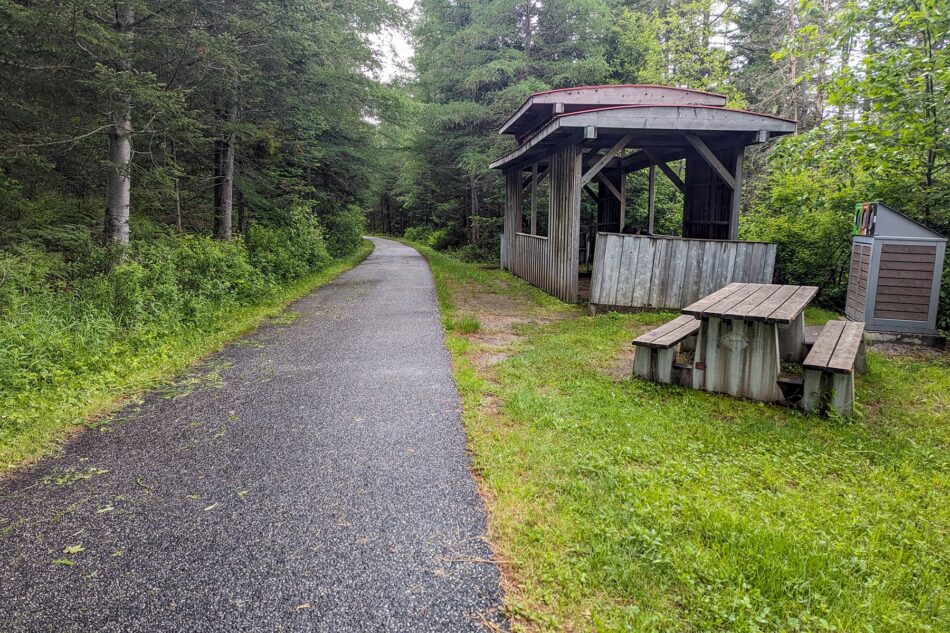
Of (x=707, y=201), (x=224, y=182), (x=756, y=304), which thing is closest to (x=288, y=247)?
(x=224, y=182)

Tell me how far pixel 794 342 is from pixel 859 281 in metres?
2.18

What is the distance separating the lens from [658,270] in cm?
839

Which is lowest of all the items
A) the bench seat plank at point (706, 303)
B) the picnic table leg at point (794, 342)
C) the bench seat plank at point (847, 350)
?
the picnic table leg at point (794, 342)

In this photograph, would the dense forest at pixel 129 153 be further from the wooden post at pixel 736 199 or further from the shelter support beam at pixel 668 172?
the wooden post at pixel 736 199

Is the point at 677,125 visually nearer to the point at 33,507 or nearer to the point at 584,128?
the point at 584,128

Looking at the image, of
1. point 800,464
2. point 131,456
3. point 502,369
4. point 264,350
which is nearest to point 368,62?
point 264,350

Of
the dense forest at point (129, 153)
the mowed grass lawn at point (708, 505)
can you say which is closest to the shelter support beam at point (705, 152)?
the mowed grass lawn at point (708, 505)

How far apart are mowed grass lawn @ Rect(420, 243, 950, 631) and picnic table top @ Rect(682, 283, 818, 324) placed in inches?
28.0

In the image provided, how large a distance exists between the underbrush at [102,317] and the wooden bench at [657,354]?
442 centimetres

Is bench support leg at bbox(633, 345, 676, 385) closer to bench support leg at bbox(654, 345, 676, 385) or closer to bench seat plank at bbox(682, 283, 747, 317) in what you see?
bench support leg at bbox(654, 345, 676, 385)

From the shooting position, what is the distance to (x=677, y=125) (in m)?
8.22

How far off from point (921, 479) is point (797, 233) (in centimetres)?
751

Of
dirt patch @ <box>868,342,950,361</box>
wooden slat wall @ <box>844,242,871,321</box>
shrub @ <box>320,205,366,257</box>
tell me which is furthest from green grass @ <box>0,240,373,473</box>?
shrub @ <box>320,205,366,257</box>

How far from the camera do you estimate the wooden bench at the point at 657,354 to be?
4570 millimetres
